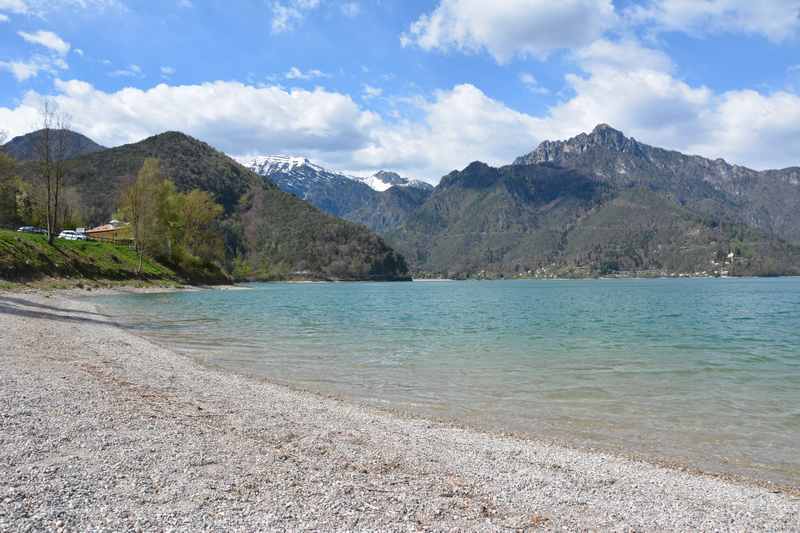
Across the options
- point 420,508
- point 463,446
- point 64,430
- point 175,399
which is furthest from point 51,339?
point 420,508

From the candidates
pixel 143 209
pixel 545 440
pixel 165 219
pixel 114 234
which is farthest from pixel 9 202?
pixel 545 440

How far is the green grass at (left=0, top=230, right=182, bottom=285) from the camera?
5362 cm

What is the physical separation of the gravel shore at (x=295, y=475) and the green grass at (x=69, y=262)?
46.6 metres

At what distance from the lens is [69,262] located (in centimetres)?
6669

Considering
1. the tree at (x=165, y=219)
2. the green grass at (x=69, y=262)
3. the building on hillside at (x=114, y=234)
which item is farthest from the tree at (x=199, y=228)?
the green grass at (x=69, y=262)

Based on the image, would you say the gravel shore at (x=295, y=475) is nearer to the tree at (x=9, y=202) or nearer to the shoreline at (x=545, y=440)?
the shoreline at (x=545, y=440)

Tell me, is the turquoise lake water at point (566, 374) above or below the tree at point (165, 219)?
below

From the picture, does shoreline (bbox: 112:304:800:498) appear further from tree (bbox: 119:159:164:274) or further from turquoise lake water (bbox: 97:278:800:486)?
tree (bbox: 119:159:164:274)

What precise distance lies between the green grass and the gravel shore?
46574 mm

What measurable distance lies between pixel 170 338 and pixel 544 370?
20883 mm

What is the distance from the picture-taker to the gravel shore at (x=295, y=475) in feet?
24.0

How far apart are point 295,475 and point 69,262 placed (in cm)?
6937

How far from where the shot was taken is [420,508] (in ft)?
26.7

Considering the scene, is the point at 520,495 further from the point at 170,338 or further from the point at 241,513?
the point at 170,338
